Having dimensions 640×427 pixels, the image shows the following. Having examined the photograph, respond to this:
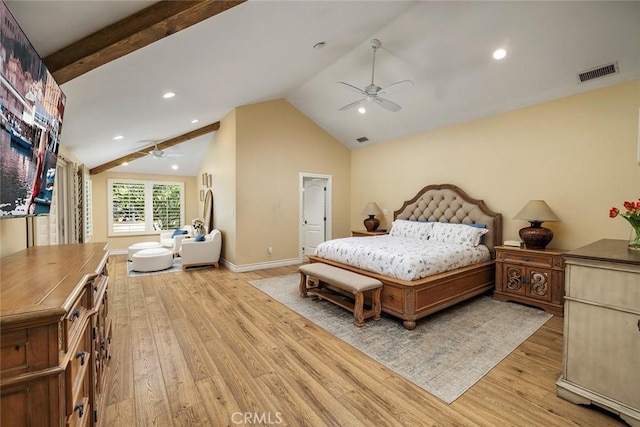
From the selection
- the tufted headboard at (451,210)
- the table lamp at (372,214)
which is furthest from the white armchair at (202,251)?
the tufted headboard at (451,210)

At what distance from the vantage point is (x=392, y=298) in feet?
10.9

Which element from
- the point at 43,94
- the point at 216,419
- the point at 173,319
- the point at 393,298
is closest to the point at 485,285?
the point at 393,298

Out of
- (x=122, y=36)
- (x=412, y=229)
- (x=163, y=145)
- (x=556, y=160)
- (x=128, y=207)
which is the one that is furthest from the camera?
(x=128, y=207)

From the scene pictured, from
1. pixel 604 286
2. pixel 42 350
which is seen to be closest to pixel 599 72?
pixel 604 286

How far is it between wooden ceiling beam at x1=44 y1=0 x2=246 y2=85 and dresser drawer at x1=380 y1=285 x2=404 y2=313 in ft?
10.8

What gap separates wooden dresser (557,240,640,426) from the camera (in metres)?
1.76

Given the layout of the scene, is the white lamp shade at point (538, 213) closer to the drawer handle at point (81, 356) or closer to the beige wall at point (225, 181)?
the drawer handle at point (81, 356)

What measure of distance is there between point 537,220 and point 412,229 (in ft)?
6.31

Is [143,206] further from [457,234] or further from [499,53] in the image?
[499,53]

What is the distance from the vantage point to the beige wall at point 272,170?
5.73m

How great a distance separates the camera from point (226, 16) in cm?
254

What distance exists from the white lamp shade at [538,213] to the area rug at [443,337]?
4.00 feet

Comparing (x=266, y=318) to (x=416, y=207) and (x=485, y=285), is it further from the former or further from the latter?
(x=416, y=207)

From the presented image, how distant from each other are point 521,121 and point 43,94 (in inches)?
220
